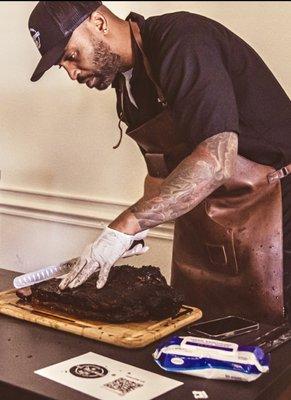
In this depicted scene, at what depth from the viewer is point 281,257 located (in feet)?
5.39

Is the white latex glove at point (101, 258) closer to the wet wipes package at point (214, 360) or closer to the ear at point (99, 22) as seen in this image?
the wet wipes package at point (214, 360)

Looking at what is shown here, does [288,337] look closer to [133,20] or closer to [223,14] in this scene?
[133,20]

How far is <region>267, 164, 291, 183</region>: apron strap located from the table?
48 cm

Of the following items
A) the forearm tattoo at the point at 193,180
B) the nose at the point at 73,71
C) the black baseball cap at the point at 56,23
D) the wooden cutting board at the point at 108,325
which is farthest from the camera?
the nose at the point at 73,71

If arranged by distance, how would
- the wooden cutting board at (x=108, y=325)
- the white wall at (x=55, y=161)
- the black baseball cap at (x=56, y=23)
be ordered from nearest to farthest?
the wooden cutting board at (x=108, y=325) < the black baseball cap at (x=56, y=23) < the white wall at (x=55, y=161)

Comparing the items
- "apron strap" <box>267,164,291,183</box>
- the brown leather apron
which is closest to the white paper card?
the brown leather apron

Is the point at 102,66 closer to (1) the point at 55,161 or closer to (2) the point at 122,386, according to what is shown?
(2) the point at 122,386

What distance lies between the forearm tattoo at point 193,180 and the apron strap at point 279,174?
19 centimetres

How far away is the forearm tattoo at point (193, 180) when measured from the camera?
1.43 metres

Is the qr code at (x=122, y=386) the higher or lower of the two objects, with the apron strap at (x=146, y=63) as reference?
lower

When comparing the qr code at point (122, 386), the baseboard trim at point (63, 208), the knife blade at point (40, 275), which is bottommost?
the baseboard trim at point (63, 208)

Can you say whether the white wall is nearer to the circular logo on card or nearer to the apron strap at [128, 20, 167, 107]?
the apron strap at [128, 20, 167, 107]

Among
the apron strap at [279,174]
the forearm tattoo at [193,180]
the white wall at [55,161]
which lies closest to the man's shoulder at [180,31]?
the forearm tattoo at [193,180]

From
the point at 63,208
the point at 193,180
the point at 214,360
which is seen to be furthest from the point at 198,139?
the point at 63,208
